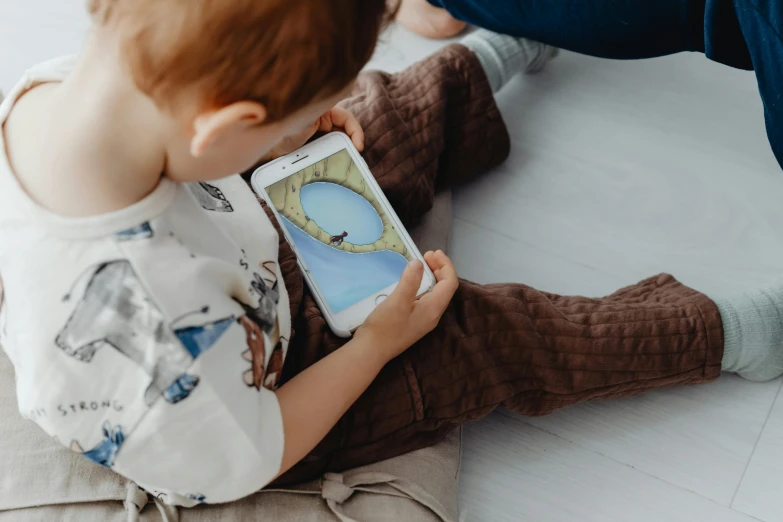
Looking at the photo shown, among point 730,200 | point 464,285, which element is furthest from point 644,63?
point 464,285

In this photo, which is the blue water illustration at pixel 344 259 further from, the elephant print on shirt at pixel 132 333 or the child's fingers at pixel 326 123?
the elephant print on shirt at pixel 132 333

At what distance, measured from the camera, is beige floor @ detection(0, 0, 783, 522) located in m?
0.75

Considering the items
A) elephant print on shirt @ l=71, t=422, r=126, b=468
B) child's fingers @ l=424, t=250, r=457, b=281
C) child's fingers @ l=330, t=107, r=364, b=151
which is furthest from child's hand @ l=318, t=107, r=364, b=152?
elephant print on shirt @ l=71, t=422, r=126, b=468

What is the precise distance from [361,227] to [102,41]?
1.12ft

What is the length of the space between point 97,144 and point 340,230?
312mm

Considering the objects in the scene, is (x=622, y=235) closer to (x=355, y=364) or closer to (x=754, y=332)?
(x=754, y=332)

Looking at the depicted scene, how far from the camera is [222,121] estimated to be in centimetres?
39

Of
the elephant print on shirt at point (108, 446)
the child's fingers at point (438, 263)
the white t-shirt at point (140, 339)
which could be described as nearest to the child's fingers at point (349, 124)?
the child's fingers at point (438, 263)

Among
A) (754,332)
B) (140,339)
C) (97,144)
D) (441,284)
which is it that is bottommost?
(754,332)

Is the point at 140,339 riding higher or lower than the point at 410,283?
higher

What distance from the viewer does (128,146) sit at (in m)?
0.43

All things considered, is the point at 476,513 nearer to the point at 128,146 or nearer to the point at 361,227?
the point at 361,227

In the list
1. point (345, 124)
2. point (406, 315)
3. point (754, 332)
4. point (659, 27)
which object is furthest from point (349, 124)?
point (754, 332)

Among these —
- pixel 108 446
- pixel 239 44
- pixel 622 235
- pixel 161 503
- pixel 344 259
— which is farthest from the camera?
pixel 622 235
